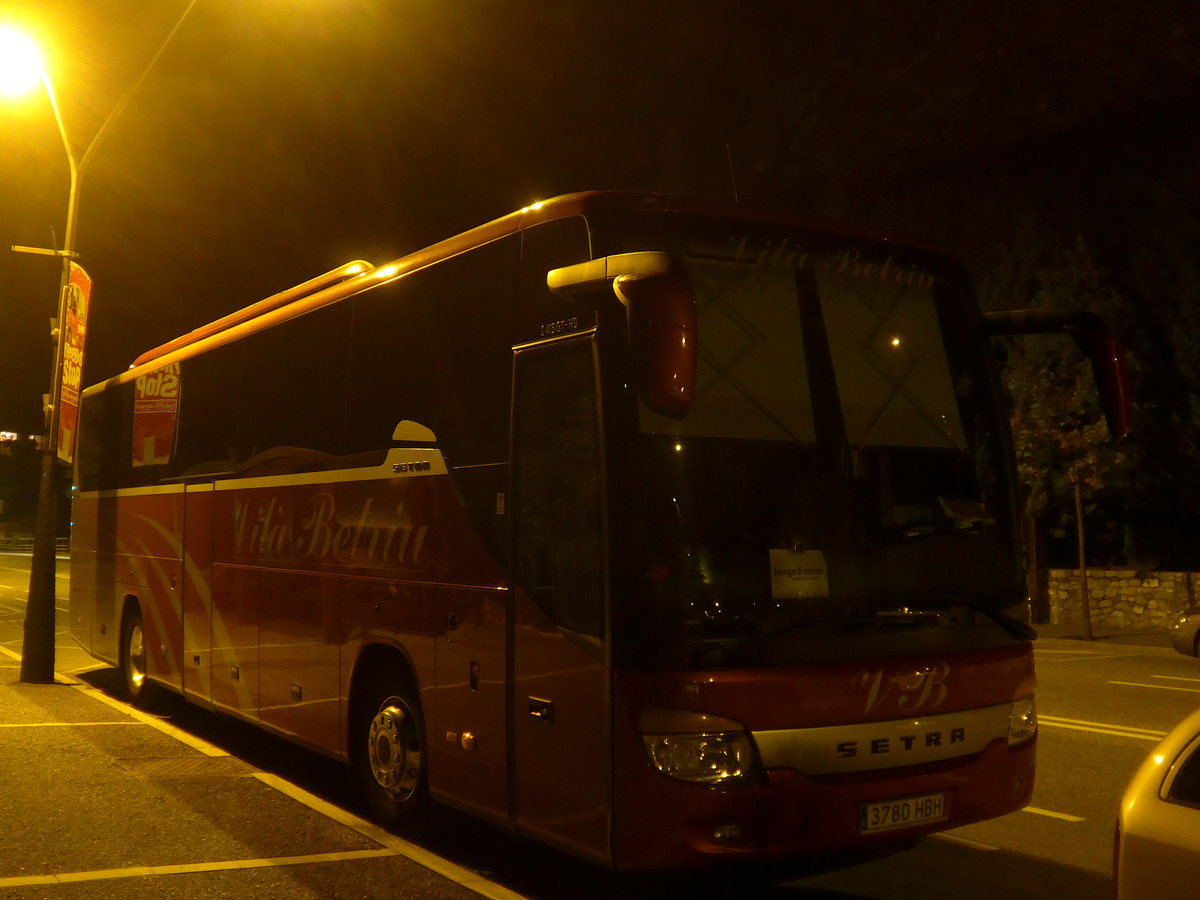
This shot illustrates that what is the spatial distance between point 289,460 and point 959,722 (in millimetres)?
4958

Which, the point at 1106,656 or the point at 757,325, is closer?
the point at 757,325

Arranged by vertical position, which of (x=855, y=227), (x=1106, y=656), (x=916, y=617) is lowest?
(x=1106, y=656)

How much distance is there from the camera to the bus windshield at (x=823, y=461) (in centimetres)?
522

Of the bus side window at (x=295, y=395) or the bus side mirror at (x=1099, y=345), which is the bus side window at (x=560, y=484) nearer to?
the bus side mirror at (x=1099, y=345)

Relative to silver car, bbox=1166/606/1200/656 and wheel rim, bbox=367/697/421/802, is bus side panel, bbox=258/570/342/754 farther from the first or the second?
silver car, bbox=1166/606/1200/656

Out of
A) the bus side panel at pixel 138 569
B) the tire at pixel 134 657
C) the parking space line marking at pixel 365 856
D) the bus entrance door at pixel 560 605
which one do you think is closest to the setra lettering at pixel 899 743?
the bus entrance door at pixel 560 605

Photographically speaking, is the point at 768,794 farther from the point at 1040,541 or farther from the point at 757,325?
the point at 1040,541

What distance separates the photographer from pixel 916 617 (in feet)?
18.2

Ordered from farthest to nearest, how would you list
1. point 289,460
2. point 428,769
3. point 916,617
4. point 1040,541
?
point 1040,541, point 289,460, point 428,769, point 916,617

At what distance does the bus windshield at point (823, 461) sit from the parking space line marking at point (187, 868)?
2.53 metres

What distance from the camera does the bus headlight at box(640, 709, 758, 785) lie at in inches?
198

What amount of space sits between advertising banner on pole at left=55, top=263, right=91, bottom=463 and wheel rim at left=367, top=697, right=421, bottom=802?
852 centimetres

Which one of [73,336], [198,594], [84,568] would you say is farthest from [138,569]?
[73,336]

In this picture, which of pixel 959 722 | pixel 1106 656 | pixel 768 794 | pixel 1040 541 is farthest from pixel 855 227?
pixel 1040 541
